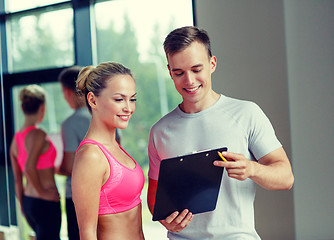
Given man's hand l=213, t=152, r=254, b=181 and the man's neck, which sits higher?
the man's neck

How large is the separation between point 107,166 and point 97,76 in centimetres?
34

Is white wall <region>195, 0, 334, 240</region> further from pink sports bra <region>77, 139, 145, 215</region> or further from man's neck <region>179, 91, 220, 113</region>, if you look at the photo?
pink sports bra <region>77, 139, 145, 215</region>

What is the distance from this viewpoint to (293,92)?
2227mm

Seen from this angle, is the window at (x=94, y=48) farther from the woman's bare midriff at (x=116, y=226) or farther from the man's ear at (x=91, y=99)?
the woman's bare midriff at (x=116, y=226)

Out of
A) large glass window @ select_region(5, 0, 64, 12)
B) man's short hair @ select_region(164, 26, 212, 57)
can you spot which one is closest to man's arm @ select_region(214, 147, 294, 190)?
man's short hair @ select_region(164, 26, 212, 57)

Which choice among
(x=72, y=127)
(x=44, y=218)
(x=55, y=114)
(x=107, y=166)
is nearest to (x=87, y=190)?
(x=107, y=166)

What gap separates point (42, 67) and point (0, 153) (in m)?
0.95

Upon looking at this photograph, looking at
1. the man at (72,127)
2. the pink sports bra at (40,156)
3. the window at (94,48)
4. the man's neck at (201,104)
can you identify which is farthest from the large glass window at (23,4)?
the man's neck at (201,104)

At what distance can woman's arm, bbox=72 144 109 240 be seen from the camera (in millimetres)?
1322

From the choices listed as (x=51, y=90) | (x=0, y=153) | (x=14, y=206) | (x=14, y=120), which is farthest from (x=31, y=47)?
(x=14, y=206)

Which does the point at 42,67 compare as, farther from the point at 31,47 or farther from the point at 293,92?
the point at 293,92

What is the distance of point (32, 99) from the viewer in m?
3.27

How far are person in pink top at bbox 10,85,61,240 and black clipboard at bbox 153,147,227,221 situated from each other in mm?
1974

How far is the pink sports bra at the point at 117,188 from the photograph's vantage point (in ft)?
4.63
